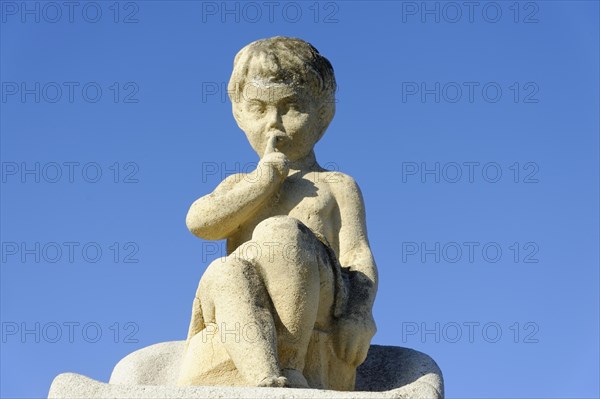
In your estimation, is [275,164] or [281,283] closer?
[281,283]

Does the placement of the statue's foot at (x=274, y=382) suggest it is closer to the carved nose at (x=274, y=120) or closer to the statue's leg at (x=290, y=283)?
the statue's leg at (x=290, y=283)

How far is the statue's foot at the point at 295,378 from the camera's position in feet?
25.2

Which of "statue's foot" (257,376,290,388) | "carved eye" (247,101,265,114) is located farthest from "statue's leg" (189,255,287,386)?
"carved eye" (247,101,265,114)

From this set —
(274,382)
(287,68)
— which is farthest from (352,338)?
(287,68)

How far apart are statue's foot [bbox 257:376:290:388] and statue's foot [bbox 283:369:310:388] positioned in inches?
7.4

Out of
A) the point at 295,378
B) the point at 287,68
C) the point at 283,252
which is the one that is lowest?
the point at 295,378

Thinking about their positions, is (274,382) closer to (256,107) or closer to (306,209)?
(306,209)

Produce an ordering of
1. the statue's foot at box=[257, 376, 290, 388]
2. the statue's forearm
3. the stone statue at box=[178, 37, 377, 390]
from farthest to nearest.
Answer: the statue's forearm → the stone statue at box=[178, 37, 377, 390] → the statue's foot at box=[257, 376, 290, 388]

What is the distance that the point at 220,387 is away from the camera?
7277mm

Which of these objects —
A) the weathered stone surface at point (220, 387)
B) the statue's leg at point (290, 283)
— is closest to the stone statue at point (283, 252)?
the statue's leg at point (290, 283)

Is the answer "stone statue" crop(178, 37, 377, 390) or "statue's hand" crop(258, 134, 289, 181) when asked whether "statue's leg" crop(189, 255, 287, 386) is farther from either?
"statue's hand" crop(258, 134, 289, 181)

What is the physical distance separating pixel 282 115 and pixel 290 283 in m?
1.65

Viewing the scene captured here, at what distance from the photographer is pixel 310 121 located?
916cm

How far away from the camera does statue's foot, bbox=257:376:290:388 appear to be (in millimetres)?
7406
